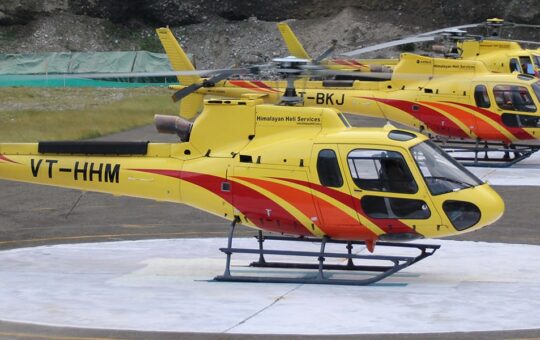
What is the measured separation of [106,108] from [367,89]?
1561 cm

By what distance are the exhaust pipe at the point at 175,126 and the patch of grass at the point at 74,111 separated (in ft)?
55.0

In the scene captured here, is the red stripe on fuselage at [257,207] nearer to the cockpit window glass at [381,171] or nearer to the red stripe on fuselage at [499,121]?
the cockpit window glass at [381,171]

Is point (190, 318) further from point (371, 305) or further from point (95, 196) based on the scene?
point (95, 196)

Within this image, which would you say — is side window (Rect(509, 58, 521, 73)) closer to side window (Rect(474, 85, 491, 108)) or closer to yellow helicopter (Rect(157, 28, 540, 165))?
yellow helicopter (Rect(157, 28, 540, 165))

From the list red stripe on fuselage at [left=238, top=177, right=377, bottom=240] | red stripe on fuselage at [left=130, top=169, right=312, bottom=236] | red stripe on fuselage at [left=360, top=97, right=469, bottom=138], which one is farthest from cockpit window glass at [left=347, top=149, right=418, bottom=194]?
red stripe on fuselage at [left=360, top=97, right=469, bottom=138]

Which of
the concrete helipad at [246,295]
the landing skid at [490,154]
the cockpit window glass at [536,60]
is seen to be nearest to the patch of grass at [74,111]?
the landing skid at [490,154]

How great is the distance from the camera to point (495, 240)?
59.2 feet

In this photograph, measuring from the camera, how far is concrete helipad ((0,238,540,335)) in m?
12.2

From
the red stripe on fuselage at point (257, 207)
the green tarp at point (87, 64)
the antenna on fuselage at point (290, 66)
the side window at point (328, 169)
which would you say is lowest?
the green tarp at point (87, 64)

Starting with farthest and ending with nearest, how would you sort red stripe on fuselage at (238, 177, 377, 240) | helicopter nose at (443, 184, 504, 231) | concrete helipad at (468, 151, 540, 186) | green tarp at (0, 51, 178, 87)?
green tarp at (0, 51, 178, 87), concrete helipad at (468, 151, 540, 186), red stripe on fuselage at (238, 177, 377, 240), helicopter nose at (443, 184, 504, 231)

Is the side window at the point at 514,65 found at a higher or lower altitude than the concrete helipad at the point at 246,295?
higher

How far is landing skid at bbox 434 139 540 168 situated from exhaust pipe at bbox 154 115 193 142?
1323 cm

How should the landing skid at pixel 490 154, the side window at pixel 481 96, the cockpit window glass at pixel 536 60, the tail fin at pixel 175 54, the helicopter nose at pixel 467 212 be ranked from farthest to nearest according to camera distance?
the cockpit window glass at pixel 536 60
the landing skid at pixel 490 154
the side window at pixel 481 96
the tail fin at pixel 175 54
the helicopter nose at pixel 467 212

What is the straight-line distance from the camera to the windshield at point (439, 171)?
45.9 ft
